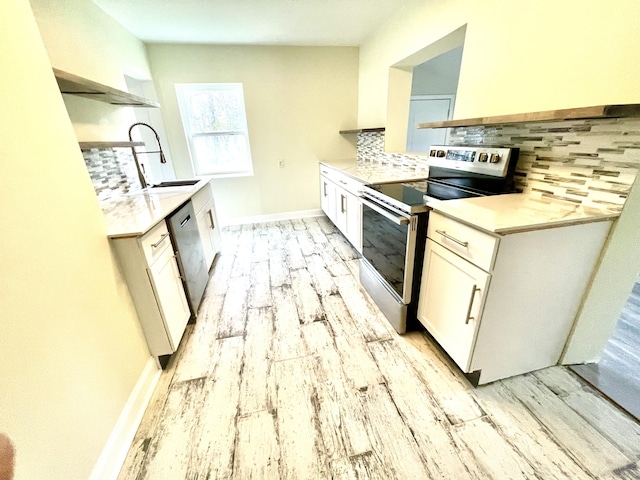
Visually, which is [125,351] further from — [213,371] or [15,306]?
[15,306]

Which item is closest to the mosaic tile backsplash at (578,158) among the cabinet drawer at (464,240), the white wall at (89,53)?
the cabinet drawer at (464,240)

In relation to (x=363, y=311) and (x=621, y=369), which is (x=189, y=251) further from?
(x=621, y=369)

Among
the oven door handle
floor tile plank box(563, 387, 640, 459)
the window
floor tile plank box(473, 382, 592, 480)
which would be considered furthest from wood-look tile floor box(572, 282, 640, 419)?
the window

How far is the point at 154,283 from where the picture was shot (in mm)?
1417

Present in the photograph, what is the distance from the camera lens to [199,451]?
1.16 m

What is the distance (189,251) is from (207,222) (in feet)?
2.66

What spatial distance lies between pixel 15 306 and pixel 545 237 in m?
1.94

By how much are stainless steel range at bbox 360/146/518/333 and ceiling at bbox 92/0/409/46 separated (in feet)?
5.47

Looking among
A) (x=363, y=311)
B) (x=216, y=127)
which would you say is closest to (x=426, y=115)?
(x=216, y=127)

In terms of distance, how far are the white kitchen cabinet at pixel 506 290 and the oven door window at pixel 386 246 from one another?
165 millimetres

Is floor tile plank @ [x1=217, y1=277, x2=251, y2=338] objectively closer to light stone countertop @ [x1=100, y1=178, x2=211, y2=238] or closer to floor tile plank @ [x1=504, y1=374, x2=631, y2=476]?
light stone countertop @ [x1=100, y1=178, x2=211, y2=238]

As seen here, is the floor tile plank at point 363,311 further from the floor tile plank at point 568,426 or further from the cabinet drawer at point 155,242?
the cabinet drawer at point 155,242

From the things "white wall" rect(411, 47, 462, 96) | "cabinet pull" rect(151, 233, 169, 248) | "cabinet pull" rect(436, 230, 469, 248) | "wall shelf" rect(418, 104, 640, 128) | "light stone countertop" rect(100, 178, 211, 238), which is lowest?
"cabinet pull" rect(151, 233, 169, 248)

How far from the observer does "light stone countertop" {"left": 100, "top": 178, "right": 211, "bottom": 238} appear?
135 centimetres
